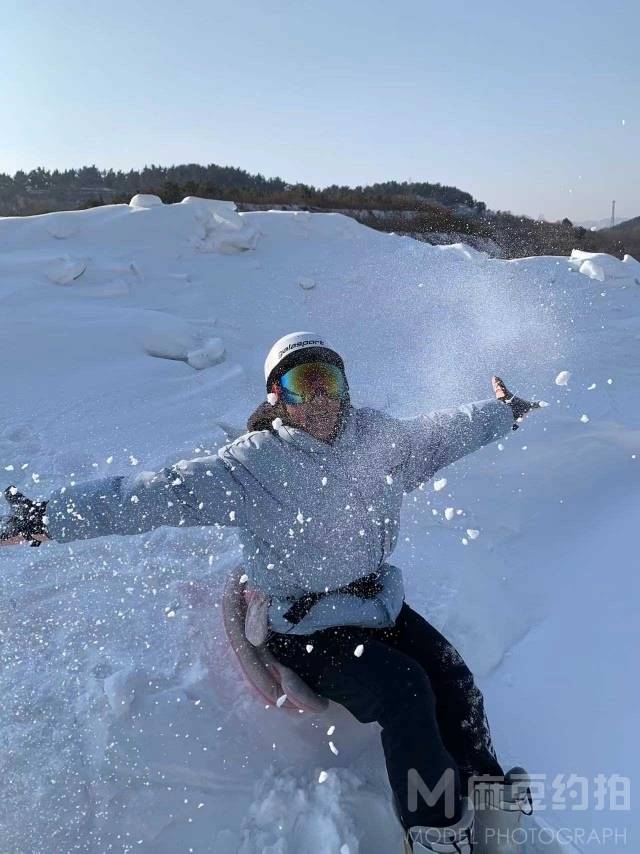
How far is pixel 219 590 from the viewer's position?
2332 mm

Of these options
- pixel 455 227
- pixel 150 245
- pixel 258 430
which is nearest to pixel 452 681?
pixel 258 430

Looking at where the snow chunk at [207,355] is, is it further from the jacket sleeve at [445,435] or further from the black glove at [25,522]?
the black glove at [25,522]

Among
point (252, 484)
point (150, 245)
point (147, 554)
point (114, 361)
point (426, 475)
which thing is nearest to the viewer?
point (252, 484)

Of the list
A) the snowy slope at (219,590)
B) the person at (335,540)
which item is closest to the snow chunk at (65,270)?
the snowy slope at (219,590)

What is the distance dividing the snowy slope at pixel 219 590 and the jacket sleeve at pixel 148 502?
60cm

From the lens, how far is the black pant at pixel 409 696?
144cm

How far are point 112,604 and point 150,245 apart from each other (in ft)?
23.8

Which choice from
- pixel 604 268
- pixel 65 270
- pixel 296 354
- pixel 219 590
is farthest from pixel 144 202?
pixel 296 354

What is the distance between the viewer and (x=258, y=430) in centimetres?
182

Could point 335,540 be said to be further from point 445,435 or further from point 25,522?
point 25,522

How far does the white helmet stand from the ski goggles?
0.02 metres

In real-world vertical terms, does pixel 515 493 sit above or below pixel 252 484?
below

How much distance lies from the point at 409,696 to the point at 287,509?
557mm

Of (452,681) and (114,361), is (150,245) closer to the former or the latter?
(114,361)
